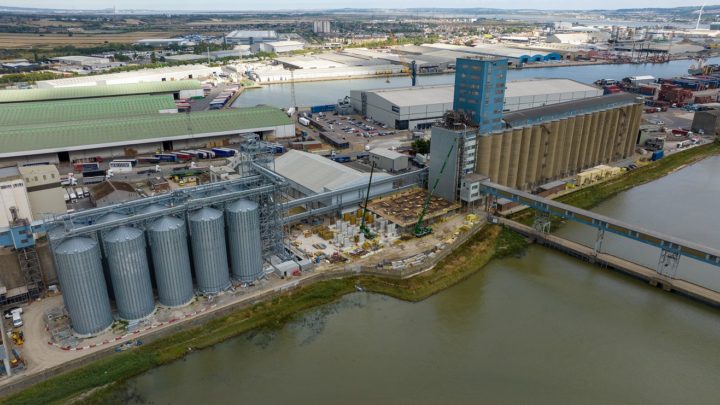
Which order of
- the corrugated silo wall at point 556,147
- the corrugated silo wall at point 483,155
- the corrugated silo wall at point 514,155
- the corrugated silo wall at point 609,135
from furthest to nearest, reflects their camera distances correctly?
the corrugated silo wall at point 609,135 → the corrugated silo wall at point 514,155 → the corrugated silo wall at point 556,147 → the corrugated silo wall at point 483,155

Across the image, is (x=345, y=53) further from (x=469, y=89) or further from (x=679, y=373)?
(x=679, y=373)

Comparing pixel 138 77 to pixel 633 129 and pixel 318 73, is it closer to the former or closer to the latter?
pixel 318 73

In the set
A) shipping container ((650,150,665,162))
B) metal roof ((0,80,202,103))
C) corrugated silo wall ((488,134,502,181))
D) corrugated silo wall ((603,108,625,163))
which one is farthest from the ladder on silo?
shipping container ((650,150,665,162))

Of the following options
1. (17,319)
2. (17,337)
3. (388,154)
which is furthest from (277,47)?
(17,337)

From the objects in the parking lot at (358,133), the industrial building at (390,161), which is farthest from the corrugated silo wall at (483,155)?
the parking lot at (358,133)

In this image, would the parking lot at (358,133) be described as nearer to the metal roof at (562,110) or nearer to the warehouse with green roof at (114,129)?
the warehouse with green roof at (114,129)

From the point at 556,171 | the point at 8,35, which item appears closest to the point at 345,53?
the point at 556,171

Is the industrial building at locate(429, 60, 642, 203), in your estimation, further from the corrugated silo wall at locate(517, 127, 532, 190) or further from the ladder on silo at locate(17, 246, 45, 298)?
the ladder on silo at locate(17, 246, 45, 298)
